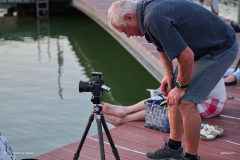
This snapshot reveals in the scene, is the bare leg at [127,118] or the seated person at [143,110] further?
the bare leg at [127,118]

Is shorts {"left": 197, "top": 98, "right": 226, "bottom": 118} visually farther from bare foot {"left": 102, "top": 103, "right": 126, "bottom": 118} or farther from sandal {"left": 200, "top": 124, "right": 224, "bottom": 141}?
bare foot {"left": 102, "top": 103, "right": 126, "bottom": 118}

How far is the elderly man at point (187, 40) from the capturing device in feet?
8.25

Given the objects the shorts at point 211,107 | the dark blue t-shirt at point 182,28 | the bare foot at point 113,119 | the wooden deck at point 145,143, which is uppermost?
the dark blue t-shirt at point 182,28

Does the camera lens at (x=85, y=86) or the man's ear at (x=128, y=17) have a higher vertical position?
the man's ear at (x=128, y=17)

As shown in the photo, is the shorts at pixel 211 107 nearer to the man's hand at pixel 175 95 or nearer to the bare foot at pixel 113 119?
the bare foot at pixel 113 119

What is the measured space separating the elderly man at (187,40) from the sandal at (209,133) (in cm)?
75

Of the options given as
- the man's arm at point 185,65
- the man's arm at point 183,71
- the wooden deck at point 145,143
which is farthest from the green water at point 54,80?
the man's arm at point 185,65

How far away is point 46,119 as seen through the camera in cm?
589

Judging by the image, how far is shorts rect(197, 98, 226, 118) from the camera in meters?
4.05

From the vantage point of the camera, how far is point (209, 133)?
3664mm

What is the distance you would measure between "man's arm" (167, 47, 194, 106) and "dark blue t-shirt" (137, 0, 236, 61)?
49 millimetres

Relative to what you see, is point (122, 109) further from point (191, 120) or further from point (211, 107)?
point (191, 120)

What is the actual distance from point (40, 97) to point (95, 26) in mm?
7740

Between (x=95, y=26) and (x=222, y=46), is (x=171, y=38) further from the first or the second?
(x=95, y=26)
